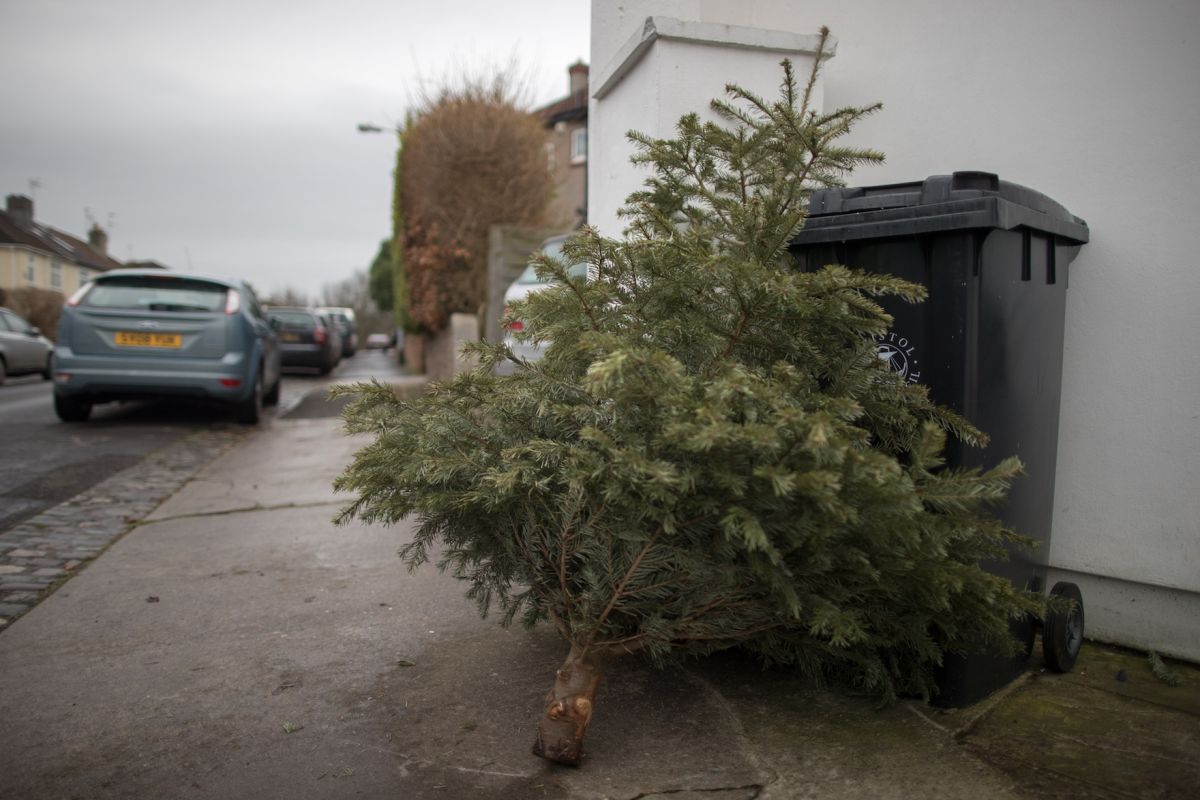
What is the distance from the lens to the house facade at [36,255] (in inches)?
1844

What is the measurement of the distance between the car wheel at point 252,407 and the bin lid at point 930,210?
318 inches

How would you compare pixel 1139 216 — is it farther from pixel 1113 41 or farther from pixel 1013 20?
pixel 1013 20

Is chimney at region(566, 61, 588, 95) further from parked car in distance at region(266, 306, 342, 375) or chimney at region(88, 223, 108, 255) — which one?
chimney at region(88, 223, 108, 255)

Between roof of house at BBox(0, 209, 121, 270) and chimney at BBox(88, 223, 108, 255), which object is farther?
chimney at BBox(88, 223, 108, 255)

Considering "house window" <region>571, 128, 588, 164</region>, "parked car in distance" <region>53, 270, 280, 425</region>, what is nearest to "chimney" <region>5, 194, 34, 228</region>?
"house window" <region>571, 128, 588, 164</region>

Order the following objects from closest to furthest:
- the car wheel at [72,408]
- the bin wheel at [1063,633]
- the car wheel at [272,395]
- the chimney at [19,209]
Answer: the bin wheel at [1063,633] < the car wheel at [72,408] < the car wheel at [272,395] < the chimney at [19,209]

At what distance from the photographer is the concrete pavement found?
2365mm

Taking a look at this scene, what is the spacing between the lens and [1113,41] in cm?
339

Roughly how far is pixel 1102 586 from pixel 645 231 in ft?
7.61

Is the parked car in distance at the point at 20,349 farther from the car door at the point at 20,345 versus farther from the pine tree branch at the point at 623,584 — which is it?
the pine tree branch at the point at 623,584

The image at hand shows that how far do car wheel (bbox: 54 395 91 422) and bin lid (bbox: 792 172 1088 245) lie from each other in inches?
349

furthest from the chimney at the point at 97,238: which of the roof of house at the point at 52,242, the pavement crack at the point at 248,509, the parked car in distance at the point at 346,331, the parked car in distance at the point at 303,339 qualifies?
the pavement crack at the point at 248,509

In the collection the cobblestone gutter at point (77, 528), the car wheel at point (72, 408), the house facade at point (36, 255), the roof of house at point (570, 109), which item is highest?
the roof of house at point (570, 109)

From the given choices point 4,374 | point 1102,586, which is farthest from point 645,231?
point 4,374
